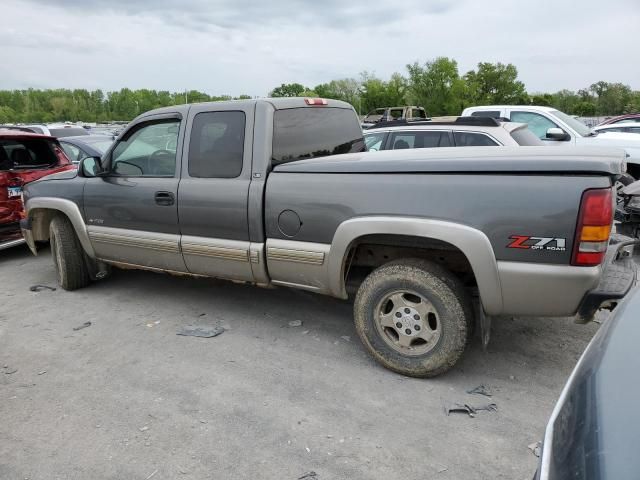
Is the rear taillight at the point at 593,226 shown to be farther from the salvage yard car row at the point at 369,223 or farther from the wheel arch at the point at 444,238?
the wheel arch at the point at 444,238

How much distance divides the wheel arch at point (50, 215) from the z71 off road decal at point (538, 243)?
4079mm

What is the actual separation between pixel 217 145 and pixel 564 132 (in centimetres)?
691

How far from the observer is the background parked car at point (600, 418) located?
3.88ft

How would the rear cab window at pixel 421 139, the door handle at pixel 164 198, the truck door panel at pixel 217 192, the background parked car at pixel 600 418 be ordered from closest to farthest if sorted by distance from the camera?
1. the background parked car at pixel 600 418
2. the truck door panel at pixel 217 192
3. the door handle at pixel 164 198
4. the rear cab window at pixel 421 139

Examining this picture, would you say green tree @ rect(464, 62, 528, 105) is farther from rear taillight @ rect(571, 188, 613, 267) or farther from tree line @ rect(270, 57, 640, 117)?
rear taillight @ rect(571, 188, 613, 267)

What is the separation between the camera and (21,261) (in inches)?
269

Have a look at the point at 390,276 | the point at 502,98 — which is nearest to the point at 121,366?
the point at 390,276

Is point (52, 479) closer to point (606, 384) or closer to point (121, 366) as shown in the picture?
point (121, 366)

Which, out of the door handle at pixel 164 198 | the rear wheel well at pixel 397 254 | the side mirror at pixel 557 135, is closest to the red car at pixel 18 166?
the door handle at pixel 164 198

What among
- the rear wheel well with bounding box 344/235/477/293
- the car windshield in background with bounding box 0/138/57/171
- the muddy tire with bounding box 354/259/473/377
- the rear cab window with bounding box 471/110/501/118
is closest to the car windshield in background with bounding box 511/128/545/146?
the rear cab window with bounding box 471/110/501/118

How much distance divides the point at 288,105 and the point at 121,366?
2.46 m

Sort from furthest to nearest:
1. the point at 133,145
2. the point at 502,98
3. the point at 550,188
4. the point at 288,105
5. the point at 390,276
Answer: the point at 502,98
the point at 133,145
the point at 288,105
the point at 390,276
the point at 550,188

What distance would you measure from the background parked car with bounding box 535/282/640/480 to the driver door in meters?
3.47

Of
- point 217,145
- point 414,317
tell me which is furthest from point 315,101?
point 414,317
